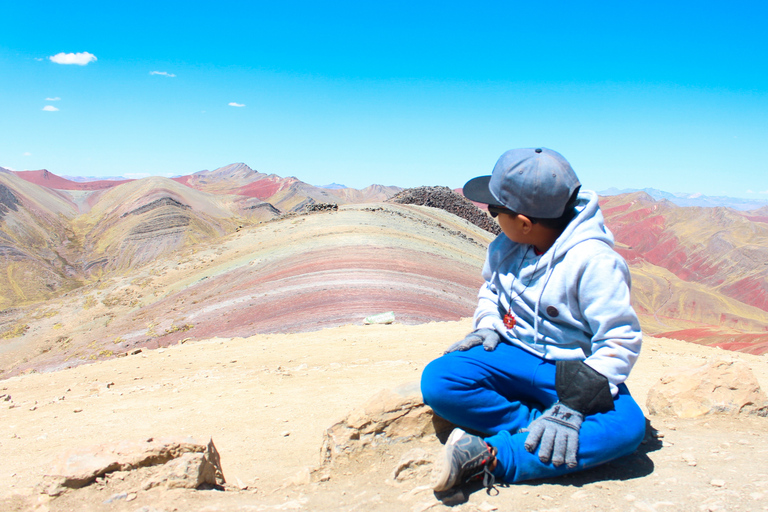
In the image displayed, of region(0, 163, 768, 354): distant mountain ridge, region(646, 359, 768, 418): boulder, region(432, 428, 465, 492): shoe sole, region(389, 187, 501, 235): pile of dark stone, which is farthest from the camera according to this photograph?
region(0, 163, 768, 354): distant mountain ridge

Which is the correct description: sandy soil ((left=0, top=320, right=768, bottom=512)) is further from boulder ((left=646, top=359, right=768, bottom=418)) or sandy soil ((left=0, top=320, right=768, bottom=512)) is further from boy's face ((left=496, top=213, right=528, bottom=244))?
boy's face ((left=496, top=213, right=528, bottom=244))

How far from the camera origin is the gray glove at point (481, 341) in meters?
2.04

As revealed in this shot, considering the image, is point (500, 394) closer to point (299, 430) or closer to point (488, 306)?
point (488, 306)

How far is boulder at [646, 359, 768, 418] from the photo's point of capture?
233 centimetres

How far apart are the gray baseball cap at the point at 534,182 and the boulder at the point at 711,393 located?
130 centimetres

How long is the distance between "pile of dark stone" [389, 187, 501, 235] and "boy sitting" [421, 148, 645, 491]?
20.5m

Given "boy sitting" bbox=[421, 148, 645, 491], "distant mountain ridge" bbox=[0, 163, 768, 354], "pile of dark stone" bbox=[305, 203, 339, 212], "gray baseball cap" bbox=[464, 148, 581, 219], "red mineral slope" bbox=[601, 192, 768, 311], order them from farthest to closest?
"red mineral slope" bbox=[601, 192, 768, 311], "distant mountain ridge" bbox=[0, 163, 768, 354], "pile of dark stone" bbox=[305, 203, 339, 212], "gray baseball cap" bbox=[464, 148, 581, 219], "boy sitting" bbox=[421, 148, 645, 491]

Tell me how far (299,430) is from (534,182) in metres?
2.01

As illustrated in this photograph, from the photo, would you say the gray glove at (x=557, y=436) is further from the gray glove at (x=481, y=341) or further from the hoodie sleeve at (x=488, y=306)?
the hoodie sleeve at (x=488, y=306)

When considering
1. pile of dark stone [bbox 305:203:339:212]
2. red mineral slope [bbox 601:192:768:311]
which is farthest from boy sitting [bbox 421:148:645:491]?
red mineral slope [bbox 601:192:768:311]

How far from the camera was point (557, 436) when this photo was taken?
1.67m

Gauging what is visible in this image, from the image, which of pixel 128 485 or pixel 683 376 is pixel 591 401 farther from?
pixel 128 485

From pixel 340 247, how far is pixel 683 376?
10148 mm

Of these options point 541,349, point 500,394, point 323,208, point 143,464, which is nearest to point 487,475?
point 500,394
